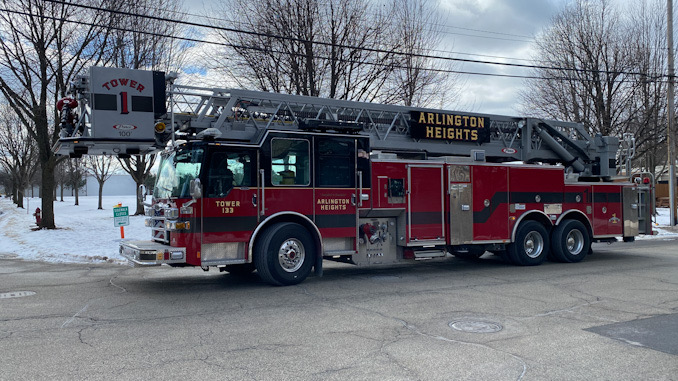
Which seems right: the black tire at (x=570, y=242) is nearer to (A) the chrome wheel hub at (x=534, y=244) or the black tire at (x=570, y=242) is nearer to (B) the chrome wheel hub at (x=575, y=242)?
(B) the chrome wheel hub at (x=575, y=242)

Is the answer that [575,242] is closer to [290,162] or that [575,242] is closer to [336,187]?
[336,187]

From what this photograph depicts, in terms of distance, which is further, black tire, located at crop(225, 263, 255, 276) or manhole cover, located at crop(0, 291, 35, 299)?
black tire, located at crop(225, 263, 255, 276)

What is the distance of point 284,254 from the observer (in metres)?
9.11

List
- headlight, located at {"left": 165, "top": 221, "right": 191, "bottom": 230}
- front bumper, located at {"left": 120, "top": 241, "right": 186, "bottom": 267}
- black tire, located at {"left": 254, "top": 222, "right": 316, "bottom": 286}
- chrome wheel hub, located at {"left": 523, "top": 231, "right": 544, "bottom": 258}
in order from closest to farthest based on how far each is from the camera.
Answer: front bumper, located at {"left": 120, "top": 241, "right": 186, "bottom": 267}
headlight, located at {"left": 165, "top": 221, "right": 191, "bottom": 230}
black tire, located at {"left": 254, "top": 222, "right": 316, "bottom": 286}
chrome wheel hub, located at {"left": 523, "top": 231, "right": 544, "bottom": 258}

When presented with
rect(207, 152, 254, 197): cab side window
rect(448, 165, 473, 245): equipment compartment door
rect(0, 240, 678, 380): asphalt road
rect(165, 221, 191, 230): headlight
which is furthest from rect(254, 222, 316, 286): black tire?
rect(448, 165, 473, 245): equipment compartment door

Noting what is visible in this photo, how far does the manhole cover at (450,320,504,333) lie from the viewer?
20.9ft

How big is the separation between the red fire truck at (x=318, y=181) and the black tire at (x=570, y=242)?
0.10ft

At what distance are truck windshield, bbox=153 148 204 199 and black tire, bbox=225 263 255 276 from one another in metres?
1.93

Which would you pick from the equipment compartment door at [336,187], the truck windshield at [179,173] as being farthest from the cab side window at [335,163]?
the truck windshield at [179,173]

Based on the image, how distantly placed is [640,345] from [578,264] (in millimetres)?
7250

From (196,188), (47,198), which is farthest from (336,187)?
(47,198)

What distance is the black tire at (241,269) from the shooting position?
1018 cm

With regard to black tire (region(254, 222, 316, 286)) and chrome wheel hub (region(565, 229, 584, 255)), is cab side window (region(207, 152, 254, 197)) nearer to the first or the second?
black tire (region(254, 222, 316, 286))

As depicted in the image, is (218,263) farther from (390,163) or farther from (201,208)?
(390,163)
